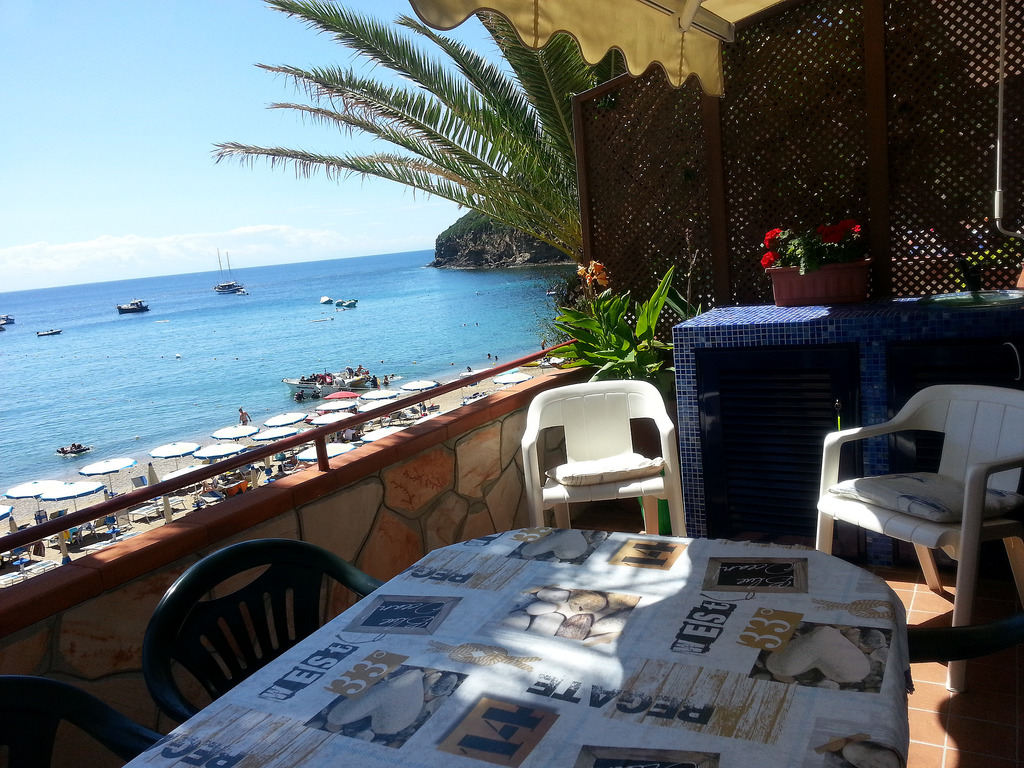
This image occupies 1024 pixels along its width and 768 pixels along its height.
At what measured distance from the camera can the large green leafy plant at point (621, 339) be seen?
3.61 m

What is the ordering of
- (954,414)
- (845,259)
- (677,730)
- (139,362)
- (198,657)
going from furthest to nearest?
(139,362) < (845,259) < (954,414) < (198,657) < (677,730)

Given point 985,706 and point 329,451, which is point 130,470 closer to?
point 329,451

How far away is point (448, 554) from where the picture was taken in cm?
158

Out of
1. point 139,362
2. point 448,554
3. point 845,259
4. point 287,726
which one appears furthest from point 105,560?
point 139,362

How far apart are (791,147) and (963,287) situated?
3.25ft

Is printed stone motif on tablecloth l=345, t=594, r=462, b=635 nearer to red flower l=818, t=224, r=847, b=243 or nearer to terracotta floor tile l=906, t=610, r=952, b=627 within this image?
terracotta floor tile l=906, t=610, r=952, b=627

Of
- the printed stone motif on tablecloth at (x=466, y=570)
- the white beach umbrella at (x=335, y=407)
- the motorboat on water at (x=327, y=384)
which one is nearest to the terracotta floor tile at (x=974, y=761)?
the printed stone motif on tablecloth at (x=466, y=570)

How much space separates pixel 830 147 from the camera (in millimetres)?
3402

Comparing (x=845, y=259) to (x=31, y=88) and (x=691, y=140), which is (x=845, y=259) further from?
(x=31, y=88)

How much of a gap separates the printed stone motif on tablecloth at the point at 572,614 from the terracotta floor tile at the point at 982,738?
1241mm

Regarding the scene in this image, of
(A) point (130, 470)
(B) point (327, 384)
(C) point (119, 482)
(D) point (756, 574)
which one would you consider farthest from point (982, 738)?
(B) point (327, 384)

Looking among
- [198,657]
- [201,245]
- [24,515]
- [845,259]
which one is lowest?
[24,515]

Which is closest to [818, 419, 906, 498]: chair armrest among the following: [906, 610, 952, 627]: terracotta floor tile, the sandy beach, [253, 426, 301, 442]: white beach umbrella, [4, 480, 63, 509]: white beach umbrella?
[906, 610, 952, 627]: terracotta floor tile

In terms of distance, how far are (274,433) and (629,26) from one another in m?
20.5
